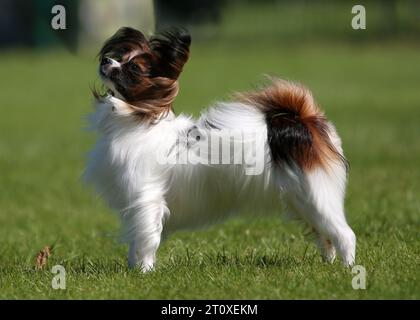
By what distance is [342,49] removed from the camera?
3706 cm

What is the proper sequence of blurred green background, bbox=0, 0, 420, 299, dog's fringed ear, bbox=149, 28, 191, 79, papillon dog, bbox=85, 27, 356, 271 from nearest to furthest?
blurred green background, bbox=0, 0, 420, 299 < papillon dog, bbox=85, 27, 356, 271 < dog's fringed ear, bbox=149, 28, 191, 79

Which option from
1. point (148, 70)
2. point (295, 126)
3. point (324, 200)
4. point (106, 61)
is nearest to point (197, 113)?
point (148, 70)

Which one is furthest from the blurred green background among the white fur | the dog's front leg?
the white fur

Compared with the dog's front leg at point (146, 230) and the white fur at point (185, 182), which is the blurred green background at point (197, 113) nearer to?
the dog's front leg at point (146, 230)

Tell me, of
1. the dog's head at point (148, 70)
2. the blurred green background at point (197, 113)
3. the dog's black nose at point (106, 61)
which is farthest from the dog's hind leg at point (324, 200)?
the dog's black nose at point (106, 61)

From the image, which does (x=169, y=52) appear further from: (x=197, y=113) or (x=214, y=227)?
(x=197, y=113)

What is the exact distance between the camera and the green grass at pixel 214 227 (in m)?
6.00

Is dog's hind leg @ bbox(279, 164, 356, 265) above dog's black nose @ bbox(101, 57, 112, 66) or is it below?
below

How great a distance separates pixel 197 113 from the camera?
18734mm

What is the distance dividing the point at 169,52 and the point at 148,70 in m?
0.21

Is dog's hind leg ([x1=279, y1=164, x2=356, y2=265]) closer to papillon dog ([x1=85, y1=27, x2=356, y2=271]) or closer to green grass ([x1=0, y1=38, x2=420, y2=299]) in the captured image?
papillon dog ([x1=85, y1=27, x2=356, y2=271])

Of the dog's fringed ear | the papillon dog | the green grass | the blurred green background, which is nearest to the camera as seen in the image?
the green grass

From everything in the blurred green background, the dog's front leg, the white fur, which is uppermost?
the white fur

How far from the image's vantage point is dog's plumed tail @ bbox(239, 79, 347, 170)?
6258 mm
